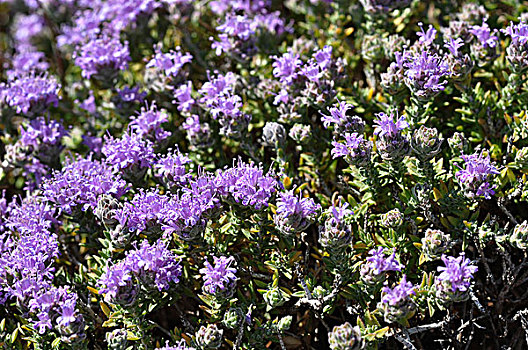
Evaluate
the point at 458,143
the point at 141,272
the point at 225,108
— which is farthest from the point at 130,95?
the point at 458,143

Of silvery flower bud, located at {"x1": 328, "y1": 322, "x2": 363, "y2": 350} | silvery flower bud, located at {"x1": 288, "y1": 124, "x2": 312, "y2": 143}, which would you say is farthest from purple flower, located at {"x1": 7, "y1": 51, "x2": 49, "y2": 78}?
silvery flower bud, located at {"x1": 328, "y1": 322, "x2": 363, "y2": 350}

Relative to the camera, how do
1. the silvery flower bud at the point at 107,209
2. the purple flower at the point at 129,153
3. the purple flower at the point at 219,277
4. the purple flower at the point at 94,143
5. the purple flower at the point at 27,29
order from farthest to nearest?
the purple flower at the point at 27,29, the purple flower at the point at 94,143, the purple flower at the point at 129,153, the silvery flower bud at the point at 107,209, the purple flower at the point at 219,277

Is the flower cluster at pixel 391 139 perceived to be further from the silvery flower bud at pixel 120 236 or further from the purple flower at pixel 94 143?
the purple flower at pixel 94 143

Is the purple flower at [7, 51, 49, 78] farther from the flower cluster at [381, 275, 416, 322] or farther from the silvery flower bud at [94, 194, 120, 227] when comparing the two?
the flower cluster at [381, 275, 416, 322]

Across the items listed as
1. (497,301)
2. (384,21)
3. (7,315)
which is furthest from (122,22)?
(497,301)

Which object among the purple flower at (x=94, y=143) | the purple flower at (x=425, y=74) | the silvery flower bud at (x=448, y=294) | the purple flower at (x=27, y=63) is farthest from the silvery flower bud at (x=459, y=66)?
the purple flower at (x=27, y=63)
